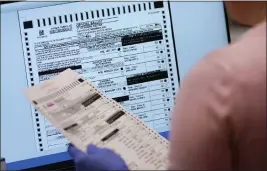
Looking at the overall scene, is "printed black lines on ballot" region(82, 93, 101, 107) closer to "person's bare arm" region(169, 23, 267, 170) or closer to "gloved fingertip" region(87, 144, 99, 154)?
"gloved fingertip" region(87, 144, 99, 154)

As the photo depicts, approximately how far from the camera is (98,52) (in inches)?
40.6

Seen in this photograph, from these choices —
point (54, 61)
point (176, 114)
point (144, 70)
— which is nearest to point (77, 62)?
point (54, 61)

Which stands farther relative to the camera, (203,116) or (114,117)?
(114,117)

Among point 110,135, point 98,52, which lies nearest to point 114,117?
point 110,135

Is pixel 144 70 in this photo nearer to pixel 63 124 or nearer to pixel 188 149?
pixel 63 124

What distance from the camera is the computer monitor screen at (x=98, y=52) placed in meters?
1.02

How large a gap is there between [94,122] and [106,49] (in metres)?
0.31

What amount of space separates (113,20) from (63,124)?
393 millimetres

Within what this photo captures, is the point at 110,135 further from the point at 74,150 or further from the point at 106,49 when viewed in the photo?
the point at 106,49

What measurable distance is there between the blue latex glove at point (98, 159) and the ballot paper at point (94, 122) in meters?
0.01

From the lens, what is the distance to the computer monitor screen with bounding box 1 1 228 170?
102 centimetres

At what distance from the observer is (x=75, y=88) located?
80 centimetres

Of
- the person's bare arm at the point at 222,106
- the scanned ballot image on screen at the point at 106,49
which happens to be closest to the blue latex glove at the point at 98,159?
the person's bare arm at the point at 222,106

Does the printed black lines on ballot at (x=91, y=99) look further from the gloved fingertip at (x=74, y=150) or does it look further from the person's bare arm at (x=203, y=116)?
the person's bare arm at (x=203, y=116)
